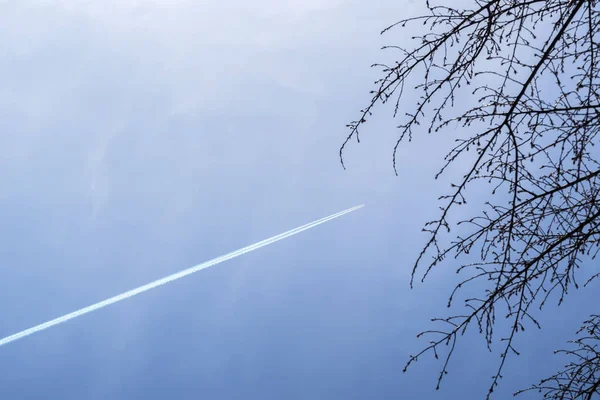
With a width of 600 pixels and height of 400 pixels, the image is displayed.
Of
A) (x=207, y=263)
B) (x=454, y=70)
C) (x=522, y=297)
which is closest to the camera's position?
(x=522, y=297)

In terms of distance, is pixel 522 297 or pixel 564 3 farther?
pixel 564 3

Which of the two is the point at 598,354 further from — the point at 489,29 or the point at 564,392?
the point at 489,29

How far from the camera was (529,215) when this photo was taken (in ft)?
8.38

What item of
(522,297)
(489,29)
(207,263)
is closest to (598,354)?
(522,297)

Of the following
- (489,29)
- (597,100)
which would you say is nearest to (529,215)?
(597,100)

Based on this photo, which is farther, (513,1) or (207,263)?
(207,263)

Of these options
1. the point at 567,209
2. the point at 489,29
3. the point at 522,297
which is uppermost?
the point at 489,29

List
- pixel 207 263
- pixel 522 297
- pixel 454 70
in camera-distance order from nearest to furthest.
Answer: pixel 522 297
pixel 454 70
pixel 207 263

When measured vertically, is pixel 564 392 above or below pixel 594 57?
below

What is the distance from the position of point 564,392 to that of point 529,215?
3.03ft

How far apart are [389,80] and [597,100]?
116 cm

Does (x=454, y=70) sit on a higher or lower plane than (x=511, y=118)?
higher

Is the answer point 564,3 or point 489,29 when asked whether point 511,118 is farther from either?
point 564,3

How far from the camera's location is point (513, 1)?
2664 mm
